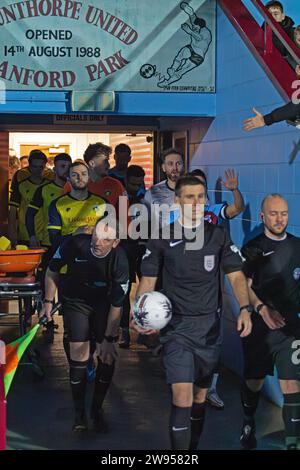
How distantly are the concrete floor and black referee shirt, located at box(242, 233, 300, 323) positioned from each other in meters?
1.08

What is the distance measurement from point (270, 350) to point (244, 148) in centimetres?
274

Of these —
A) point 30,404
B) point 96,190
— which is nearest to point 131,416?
point 30,404

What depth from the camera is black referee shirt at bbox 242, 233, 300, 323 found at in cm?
664

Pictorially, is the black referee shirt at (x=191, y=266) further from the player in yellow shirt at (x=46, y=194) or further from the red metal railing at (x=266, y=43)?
the player in yellow shirt at (x=46, y=194)

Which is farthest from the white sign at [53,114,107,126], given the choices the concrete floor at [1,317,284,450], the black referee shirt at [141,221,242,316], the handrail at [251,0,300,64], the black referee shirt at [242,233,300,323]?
the black referee shirt at [141,221,242,316]

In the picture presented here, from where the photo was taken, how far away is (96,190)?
9.55 meters

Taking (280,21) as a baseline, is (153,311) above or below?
below

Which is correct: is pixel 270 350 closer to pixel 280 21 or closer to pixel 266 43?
pixel 266 43

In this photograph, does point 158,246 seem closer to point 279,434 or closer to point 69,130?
point 279,434

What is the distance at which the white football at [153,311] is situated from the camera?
240 inches

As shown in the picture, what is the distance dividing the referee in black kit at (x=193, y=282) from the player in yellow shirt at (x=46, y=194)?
167 inches

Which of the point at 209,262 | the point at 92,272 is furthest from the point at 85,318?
the point at 209,262

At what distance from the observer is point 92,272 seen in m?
7.24

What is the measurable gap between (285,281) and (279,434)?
1.30m
